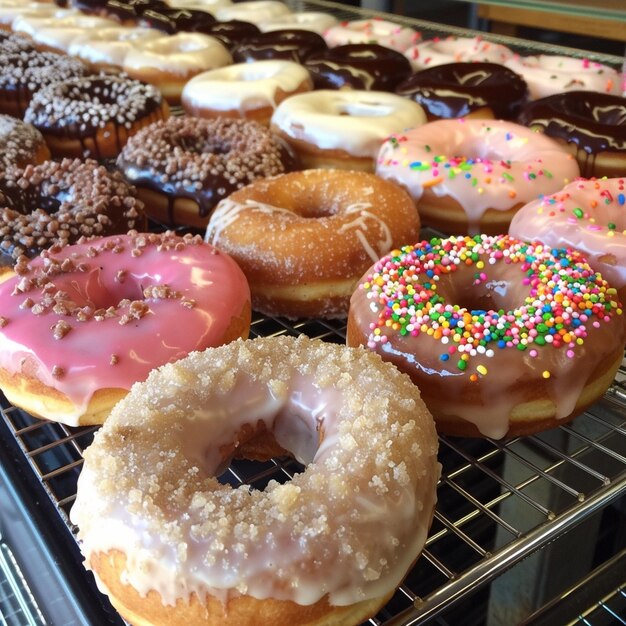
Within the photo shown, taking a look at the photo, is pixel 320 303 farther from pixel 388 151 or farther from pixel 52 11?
pixel 52 11

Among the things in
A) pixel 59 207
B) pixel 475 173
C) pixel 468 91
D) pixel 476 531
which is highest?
pixel 468 91

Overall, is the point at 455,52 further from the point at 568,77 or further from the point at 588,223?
the point at 588,223

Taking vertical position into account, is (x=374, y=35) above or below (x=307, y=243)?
above

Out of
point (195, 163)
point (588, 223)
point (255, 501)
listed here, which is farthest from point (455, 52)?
point (255, 501)

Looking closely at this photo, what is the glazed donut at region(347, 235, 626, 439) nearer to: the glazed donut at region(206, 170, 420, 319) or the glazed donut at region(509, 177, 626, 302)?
the glazed donut at region(509, 177, 626, 302)

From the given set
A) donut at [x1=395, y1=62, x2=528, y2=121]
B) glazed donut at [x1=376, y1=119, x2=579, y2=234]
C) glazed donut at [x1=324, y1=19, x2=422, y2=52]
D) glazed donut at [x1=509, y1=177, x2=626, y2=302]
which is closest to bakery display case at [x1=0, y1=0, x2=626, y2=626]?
glazed donut at [x1=509, y1=177, x2=626, y2=302]

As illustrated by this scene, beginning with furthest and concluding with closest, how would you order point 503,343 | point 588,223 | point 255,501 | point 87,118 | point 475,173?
1. point 87,118
2. point 475,173
3. point 588,223
4. point 503,343
5. point 255,501
